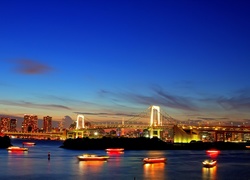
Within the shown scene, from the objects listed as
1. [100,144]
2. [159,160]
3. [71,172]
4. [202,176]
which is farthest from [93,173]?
[100,144]

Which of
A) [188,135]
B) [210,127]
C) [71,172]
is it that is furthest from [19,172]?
[210,127]

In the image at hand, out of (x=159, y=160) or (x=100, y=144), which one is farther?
(x=100, y=144)

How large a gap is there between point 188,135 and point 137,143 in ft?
40.5

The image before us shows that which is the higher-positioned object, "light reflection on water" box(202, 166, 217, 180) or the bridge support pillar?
the bridge support pillar

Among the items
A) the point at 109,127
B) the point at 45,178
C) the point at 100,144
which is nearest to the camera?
the point at 45,178

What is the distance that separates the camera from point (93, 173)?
37656 millimetres

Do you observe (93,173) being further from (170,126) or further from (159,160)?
(170,126)

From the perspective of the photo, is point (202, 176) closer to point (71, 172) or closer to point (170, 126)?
point (71, 172)

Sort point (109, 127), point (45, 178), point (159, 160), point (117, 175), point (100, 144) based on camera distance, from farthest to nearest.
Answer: point (109, 127) < point (100, 144) < point (159, 160) < point (117, 175) < point (45, 178)

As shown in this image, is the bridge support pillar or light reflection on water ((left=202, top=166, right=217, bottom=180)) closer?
light reflection on water ((left=202, top=166, right=217, bottom=180))

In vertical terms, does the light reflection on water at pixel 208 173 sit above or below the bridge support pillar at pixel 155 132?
below

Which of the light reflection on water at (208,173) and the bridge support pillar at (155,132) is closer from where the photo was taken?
the light reflection on water at (208,173)

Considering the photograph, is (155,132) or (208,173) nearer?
(208,173)

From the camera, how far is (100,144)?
303 feet
